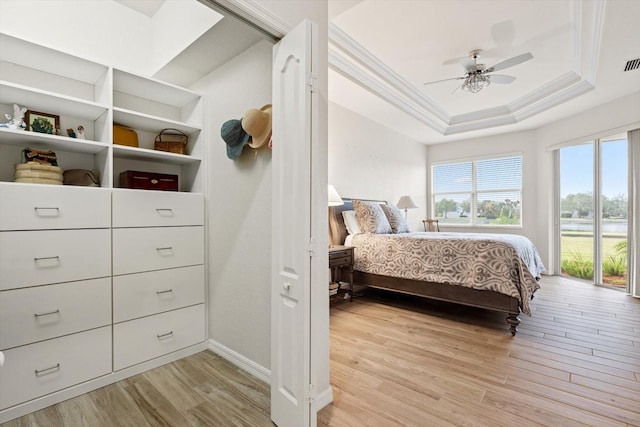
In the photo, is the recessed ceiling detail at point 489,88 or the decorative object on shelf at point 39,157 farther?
the recessed ceiling detail at point 489,88

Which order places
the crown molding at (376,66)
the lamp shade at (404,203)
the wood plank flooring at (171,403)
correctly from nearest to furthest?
the wood plank flooring at (171,403) < the crown molding at (376,66) < the lamp shade at (404,203)

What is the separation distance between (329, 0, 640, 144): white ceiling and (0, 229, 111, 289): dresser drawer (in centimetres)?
247

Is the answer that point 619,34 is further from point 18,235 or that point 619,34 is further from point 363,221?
point 18,235

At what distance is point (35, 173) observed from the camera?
1.80 meters

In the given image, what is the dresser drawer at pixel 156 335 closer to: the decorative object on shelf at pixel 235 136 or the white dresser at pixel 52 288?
the white dresser at pixel 52 288

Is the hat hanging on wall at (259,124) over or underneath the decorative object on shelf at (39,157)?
over

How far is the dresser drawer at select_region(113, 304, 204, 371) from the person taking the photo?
2005mm

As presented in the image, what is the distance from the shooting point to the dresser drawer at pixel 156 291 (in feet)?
6.63

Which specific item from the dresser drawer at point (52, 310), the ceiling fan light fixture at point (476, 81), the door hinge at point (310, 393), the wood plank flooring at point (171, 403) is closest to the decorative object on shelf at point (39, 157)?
the dresser drawer at point (52, 310)

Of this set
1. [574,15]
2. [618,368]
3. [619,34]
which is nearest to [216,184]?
[618,368]

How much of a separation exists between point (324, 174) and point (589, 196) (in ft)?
16.9

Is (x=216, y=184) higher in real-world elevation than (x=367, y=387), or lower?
higher

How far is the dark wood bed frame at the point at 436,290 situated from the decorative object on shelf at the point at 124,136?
2.42m

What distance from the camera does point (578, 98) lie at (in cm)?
412
